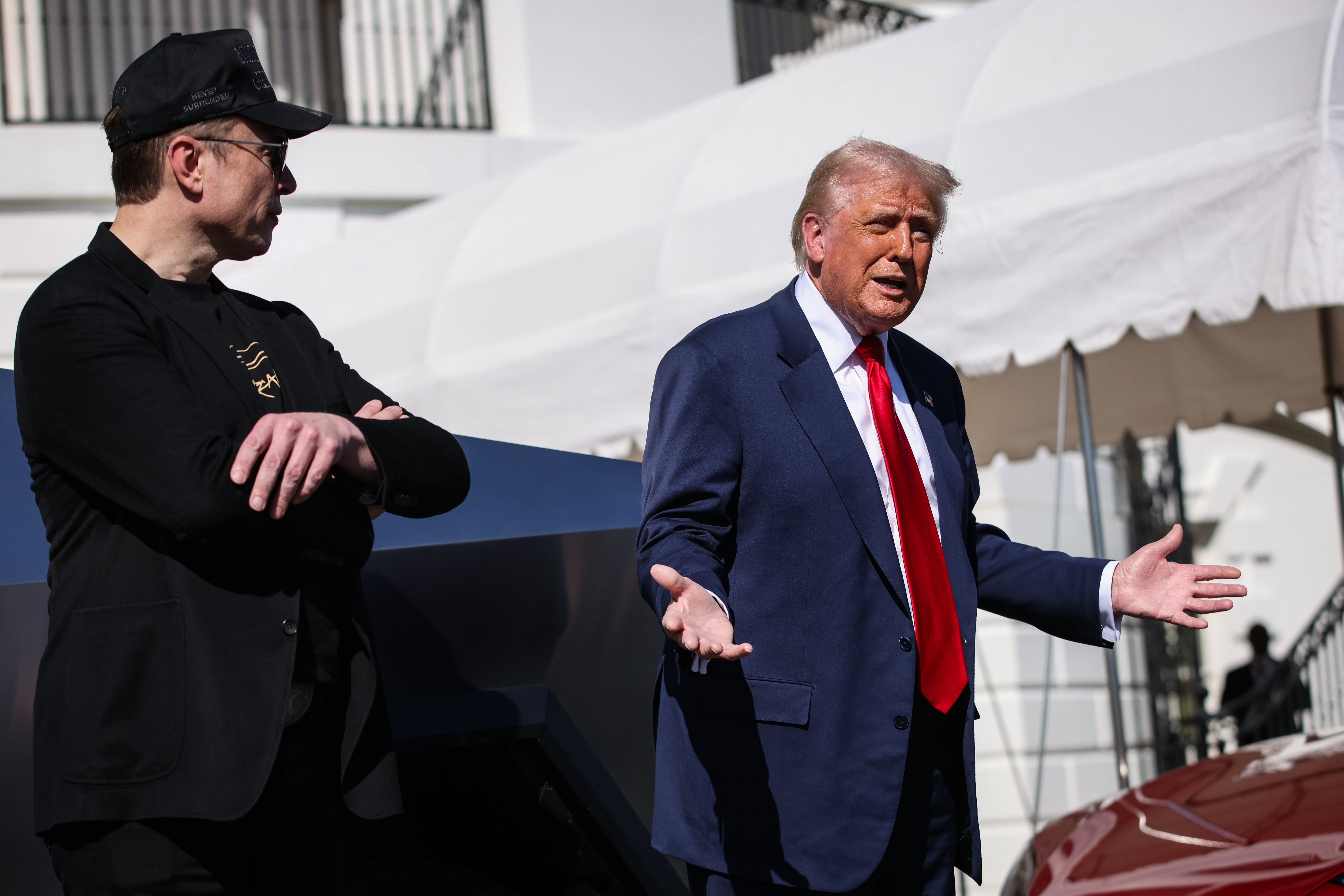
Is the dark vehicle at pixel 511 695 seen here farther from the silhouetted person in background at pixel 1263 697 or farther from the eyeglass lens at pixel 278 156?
the silhouetted person in background at pixel 1263 697

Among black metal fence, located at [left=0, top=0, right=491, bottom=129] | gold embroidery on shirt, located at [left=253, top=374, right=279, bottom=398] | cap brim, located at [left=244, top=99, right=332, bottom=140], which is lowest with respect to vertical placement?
gold embroidery on shirt, located at [left=253, top=374, right=279, bottom=398]

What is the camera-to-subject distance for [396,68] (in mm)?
9398

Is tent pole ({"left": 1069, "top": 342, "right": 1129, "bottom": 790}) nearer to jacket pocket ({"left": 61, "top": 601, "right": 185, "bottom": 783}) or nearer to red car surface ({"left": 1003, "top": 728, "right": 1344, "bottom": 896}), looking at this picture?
red car surface ({"left": 1003, "top": 728, "right": 1344, "bottom": 896})

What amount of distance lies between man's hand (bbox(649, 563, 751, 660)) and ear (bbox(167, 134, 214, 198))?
73 cm

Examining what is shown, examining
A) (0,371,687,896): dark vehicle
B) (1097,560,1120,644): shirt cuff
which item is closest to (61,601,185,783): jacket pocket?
(0,371,687,896): dark vehicle

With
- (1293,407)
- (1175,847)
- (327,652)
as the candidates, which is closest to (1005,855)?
(1293,407)

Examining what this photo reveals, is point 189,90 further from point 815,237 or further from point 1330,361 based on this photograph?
point 1330,361

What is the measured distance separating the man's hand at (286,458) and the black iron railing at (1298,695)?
817cm

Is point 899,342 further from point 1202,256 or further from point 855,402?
point 1202,256

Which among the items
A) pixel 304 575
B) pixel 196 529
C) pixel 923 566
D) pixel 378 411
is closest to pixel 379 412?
pixel 378 411

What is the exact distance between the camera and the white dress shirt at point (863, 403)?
6.24ft

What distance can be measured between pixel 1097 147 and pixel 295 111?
3.00 metres

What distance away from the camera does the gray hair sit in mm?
1938

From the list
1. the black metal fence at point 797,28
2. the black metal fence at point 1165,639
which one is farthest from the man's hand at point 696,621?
the black metal fence at point 797,28
